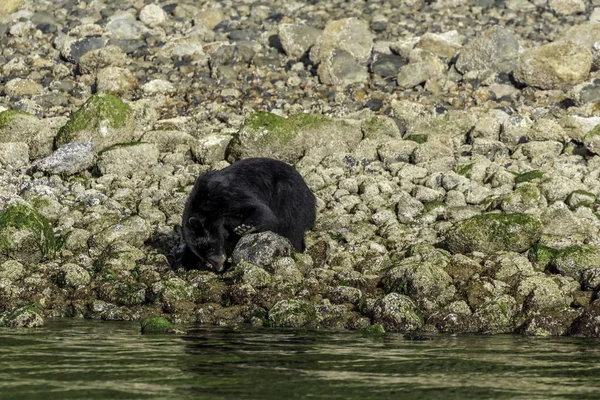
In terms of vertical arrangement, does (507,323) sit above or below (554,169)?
below


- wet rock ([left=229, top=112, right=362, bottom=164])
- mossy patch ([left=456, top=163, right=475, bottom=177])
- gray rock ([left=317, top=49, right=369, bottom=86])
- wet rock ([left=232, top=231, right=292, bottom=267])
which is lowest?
wet rock ([left=232, top=231, right=292, bottom=267])

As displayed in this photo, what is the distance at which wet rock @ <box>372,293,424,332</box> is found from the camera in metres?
8.50

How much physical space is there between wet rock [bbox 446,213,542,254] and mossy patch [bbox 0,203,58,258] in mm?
4825

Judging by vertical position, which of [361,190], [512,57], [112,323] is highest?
[512,57]

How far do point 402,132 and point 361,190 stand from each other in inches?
145

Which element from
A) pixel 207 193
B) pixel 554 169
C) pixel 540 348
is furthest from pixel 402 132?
pixel 540 348

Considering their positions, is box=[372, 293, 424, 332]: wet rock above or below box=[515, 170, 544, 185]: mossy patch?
below

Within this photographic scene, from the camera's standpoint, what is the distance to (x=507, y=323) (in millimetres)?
8602

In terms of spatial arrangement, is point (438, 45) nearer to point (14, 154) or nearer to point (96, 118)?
point (96, 118)

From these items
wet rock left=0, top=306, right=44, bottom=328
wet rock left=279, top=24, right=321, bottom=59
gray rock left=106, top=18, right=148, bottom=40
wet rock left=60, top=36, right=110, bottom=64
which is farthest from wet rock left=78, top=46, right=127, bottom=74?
wet rock left=0, top=306, right=44, bottom=328

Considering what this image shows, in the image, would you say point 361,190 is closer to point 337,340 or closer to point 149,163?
point 149,163

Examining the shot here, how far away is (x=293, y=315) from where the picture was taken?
28.6 ft

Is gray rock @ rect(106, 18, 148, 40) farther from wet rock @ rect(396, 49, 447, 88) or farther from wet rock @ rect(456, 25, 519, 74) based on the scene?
wet rock @ rect(456, 25, 519, 74)

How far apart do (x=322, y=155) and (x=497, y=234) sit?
5247 millimetres
